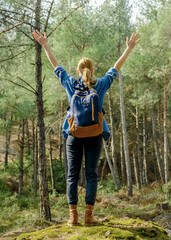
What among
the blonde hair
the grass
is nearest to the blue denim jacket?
the blonde hair

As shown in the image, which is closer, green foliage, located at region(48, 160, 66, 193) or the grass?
the grass

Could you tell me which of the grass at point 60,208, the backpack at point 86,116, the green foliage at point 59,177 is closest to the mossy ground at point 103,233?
the grass at point 60,208

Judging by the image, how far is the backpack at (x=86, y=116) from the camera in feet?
8.88

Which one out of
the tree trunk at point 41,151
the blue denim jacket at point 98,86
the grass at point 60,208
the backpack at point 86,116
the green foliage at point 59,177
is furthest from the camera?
the green foliage at point 59,177

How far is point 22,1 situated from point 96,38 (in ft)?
23.2

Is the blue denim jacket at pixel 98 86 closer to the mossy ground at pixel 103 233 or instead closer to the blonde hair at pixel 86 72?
the blonde hair at pixel 86 72

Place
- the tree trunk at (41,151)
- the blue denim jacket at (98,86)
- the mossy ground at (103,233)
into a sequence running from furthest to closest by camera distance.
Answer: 1. the tree trunk at (41,151)
2. the blue denim jacket at (98,86)
3. the mossy ground at (103,233)

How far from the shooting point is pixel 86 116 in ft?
8.87

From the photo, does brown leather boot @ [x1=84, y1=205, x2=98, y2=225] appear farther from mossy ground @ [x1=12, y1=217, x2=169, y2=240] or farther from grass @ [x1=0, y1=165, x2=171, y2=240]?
grass @ [x1=0, y1=165, x2=171, y2=240]

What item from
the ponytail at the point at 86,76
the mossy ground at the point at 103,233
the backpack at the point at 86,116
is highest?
the ponytail at the point at 86,76

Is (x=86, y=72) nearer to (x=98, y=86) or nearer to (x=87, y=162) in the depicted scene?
(x=98, y=86)

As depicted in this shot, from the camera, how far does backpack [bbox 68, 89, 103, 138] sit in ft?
8.88

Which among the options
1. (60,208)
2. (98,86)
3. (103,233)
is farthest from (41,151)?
(60,208)

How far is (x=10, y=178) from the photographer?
54.9 feet
